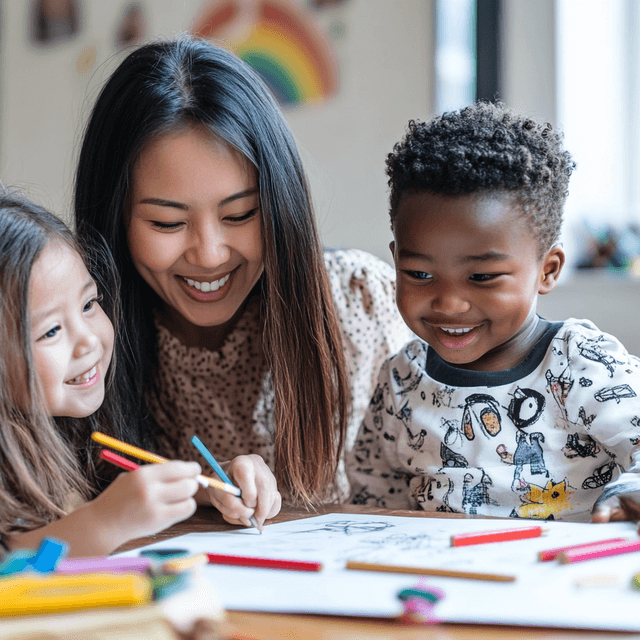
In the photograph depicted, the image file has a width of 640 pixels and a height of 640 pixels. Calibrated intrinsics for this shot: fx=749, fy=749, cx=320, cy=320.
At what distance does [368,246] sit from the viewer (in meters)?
2.54

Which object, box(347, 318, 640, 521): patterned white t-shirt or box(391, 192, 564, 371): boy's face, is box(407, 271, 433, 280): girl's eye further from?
box(347, 318, 640, 521): patterned white t-shirt

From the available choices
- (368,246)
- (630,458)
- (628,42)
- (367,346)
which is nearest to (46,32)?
(368,246)

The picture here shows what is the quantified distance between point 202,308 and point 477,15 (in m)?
1.77

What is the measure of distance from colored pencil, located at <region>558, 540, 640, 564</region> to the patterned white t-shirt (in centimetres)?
22

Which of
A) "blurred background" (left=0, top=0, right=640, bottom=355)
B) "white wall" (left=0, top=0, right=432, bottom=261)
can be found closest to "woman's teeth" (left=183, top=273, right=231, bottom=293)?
"white wall" (left=0, top=0, right=432, bottom=261)

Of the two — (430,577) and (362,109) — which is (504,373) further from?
(362,109)

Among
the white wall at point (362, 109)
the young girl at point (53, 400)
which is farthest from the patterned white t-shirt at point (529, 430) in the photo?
the white wall at point (362, 109)

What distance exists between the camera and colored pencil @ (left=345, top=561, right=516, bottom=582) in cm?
50

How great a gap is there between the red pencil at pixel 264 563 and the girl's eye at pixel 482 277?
14.8 inches

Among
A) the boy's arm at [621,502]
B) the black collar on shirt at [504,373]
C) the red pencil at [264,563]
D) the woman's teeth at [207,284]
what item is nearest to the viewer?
the red pencil at [264,563]

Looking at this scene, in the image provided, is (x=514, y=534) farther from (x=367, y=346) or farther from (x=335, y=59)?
(x=335, y=59)

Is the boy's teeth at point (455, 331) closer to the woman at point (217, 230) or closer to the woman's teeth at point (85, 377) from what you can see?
the woman at point (217, 230)

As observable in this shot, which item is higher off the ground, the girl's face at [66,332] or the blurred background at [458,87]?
the blurred background at [458,87]

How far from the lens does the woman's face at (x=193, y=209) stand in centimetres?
93
